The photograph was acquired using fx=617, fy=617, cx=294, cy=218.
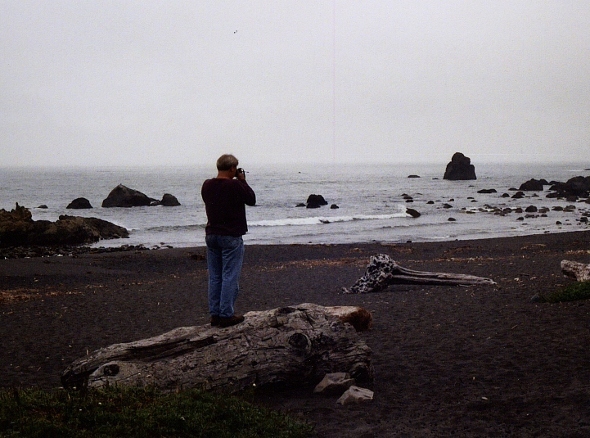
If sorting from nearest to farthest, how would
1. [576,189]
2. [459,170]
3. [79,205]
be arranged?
[79,205] < [576,189] < [459,170]

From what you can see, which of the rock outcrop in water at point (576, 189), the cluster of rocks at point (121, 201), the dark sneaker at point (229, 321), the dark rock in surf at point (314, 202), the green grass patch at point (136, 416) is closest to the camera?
the green grass patch at point (136, 416)

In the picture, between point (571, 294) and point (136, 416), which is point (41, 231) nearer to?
point (571, 294)

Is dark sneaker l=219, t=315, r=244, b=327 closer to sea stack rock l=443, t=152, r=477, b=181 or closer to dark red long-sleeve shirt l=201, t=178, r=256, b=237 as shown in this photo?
dark red long-sleeve shirt l=201, t=178, r=256, b=237

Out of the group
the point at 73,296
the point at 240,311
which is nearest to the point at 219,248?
the point at 240,311

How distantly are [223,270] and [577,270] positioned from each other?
10.3 m

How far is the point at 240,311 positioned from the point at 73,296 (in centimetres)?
582

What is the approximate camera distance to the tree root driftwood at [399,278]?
54.3 ft

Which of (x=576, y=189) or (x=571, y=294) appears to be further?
(x=576, y=189)

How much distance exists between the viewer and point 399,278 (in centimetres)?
1666

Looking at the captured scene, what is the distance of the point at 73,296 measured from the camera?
58.1ft

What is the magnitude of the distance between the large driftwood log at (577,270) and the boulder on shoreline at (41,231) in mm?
29224

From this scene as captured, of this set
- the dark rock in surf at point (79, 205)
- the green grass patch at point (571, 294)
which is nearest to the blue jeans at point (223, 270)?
the green grass patch at point (571, 294)

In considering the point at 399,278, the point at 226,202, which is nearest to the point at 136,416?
the point at 226,202

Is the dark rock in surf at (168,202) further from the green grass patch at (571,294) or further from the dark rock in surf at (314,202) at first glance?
the green grass patch at (571,294)
